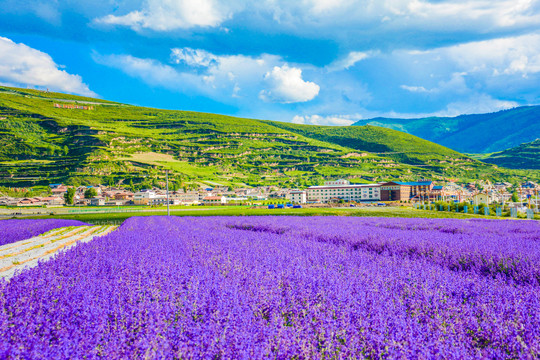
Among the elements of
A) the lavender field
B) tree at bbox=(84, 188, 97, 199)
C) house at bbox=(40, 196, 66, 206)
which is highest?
the lavender field

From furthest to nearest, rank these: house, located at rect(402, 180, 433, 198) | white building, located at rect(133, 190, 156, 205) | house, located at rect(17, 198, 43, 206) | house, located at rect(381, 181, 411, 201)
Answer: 1. house, located at rect(402, 180, 433, 198)
2. house, located at rect(381, 181, 411, 201)
3. white building, located at rect(133, 190, 156, 205)
4. house, located at rect(17, 198, 43, 206)

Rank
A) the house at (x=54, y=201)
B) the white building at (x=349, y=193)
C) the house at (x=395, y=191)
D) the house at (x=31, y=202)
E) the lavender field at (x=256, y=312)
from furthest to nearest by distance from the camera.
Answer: the white building at (x=349, y=193)
the house at (x=395, y=191)
the house at (x=54, y=201)
the house at (x=31, y=202)
the lavender field at (x=256, y=312)

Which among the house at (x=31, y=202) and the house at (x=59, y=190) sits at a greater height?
the house at (x=59, y=190)

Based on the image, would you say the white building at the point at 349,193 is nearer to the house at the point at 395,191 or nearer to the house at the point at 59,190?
the house at the point at 395,191

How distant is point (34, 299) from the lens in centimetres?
348

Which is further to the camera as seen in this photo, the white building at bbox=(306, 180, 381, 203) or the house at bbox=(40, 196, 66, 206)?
the white building at bbox=(306, 180, 381, 203)

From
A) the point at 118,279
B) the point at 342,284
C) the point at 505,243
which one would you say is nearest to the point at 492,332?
the point at 342,284

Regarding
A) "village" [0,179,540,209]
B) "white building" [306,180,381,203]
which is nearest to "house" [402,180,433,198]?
"village" [0,179,540,209]

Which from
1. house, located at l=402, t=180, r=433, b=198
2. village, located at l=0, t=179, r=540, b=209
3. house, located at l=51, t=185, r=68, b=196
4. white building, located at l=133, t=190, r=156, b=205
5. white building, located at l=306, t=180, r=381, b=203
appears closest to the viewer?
village, located at l=0, t=179, r=540, b=209

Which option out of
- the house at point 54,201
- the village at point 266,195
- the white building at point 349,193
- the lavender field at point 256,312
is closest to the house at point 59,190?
the village at point 266,195

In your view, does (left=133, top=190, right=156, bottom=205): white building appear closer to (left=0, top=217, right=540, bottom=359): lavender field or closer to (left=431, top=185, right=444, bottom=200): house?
(left=431, top=185, right=444, bottom=200): house

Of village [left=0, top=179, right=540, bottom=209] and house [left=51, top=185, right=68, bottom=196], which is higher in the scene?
house [left=51, top=185, right=68, bottom=196]

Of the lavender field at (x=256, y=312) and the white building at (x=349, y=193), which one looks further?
the white building at (x=349, y=193)

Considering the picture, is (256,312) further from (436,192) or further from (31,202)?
(436,192)
